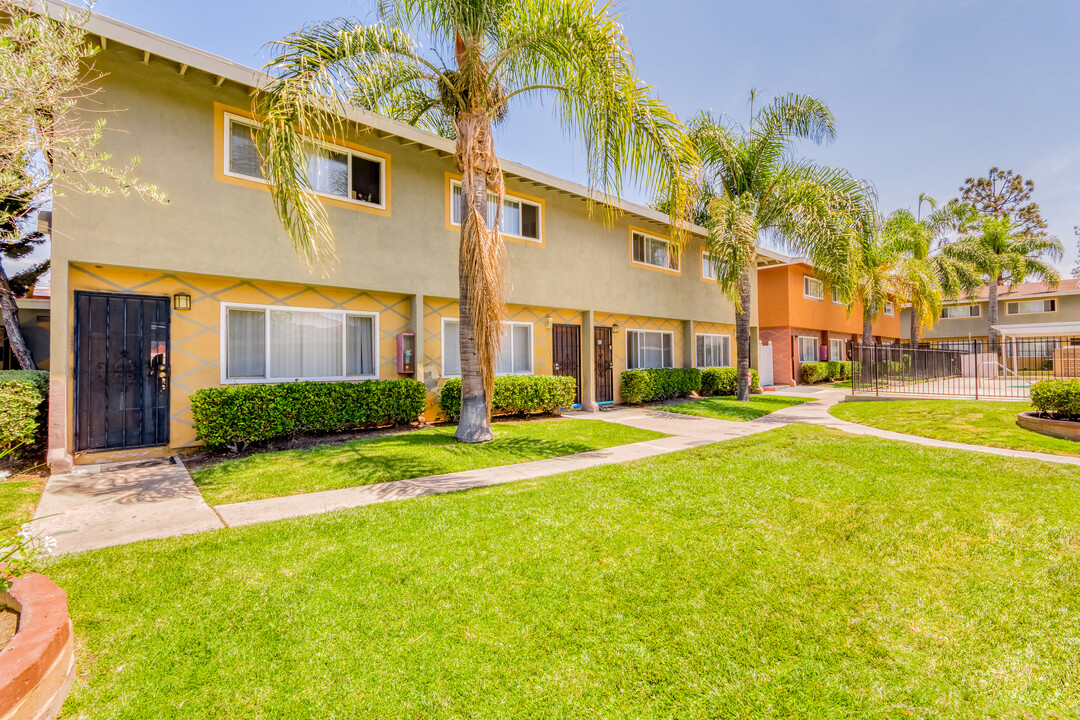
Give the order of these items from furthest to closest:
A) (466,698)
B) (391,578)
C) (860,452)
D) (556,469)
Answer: (860,452)
(556,469)
(391,578)
(466,698)

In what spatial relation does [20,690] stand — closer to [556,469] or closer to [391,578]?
[391,578]

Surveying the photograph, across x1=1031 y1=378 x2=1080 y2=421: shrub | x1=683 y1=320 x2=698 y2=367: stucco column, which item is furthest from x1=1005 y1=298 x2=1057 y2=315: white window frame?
x1=1031 y1=378 x2=1080 y2=421: shrub

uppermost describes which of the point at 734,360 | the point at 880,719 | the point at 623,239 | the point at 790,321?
the point at 623,239

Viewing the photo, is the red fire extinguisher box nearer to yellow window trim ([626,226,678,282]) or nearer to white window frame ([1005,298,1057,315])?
yellow window trim ([626,226,678,282])

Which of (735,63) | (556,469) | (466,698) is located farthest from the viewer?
(735,63)

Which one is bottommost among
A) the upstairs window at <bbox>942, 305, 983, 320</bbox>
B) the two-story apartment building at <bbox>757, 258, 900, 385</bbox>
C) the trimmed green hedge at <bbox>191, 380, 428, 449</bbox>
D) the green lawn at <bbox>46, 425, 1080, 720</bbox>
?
the green lawn at <bbox>46, 425, 1080, 720</bbox>

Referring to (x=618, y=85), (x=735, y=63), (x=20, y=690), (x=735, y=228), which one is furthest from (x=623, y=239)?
(x=20, y=690)

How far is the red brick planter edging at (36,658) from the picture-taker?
1904mm

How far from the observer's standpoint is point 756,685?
238 centimetres

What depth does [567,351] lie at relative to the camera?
14.0 meters

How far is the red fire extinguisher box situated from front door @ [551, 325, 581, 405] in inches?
174

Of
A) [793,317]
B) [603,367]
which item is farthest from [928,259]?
[603,367]

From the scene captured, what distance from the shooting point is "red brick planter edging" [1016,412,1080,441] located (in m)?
8.36

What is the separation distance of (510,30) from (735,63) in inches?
384
